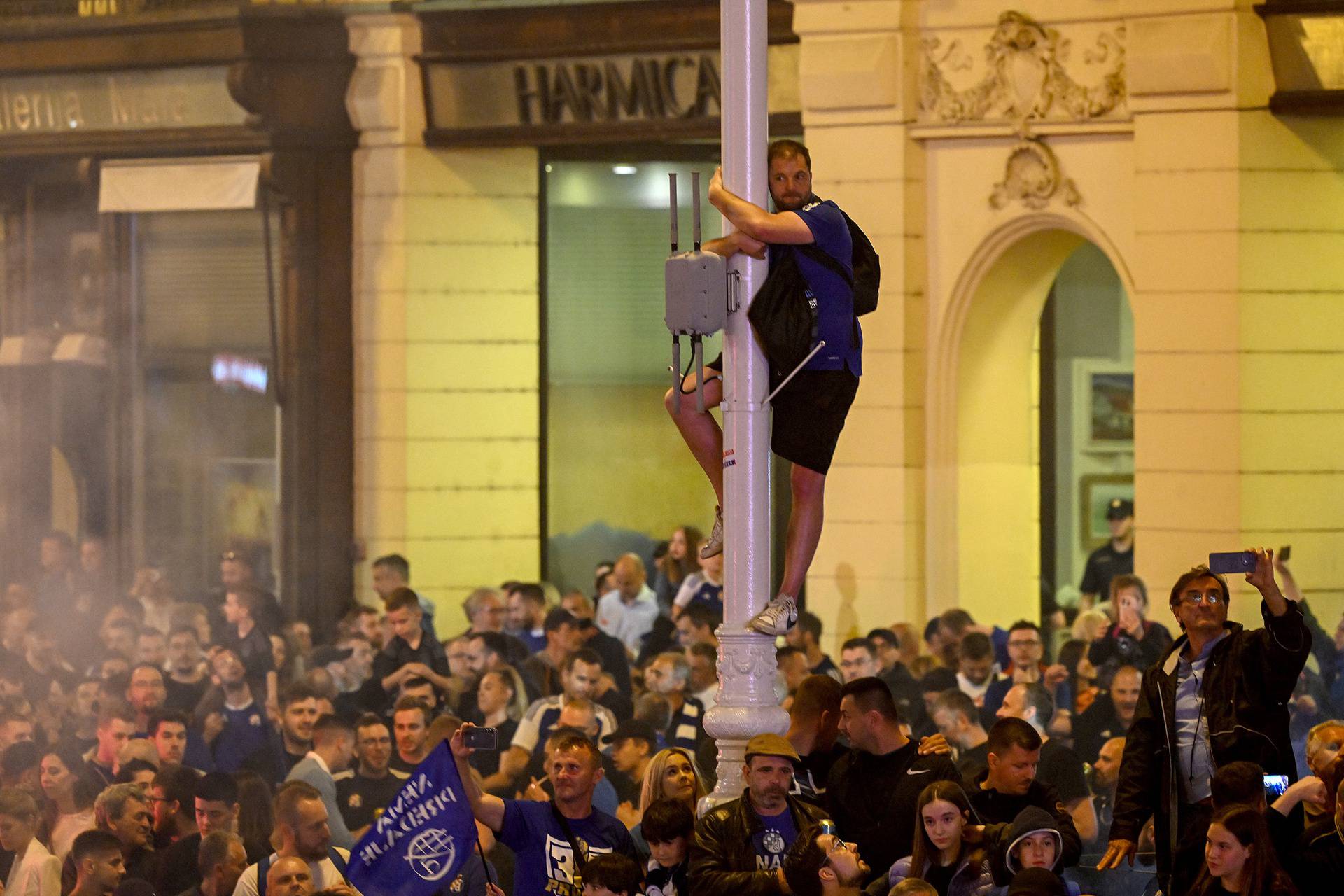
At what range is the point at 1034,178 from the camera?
54.0 feet

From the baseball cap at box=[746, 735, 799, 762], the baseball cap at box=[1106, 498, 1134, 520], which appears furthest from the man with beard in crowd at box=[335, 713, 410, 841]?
the baseball cap at box=[1106, 498, 1134, 520]

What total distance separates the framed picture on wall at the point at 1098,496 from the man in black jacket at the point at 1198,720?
11.1 metres

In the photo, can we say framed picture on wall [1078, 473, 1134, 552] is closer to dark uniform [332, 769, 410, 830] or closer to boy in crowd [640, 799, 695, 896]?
dark uniform [332, 769, 410, 830]

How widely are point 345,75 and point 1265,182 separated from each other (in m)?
7.74

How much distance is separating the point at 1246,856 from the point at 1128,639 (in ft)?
19.7

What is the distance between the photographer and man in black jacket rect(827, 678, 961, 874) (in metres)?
8.05

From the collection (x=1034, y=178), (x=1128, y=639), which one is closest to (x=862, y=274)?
(x=1128, y=639)

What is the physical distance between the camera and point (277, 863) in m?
9.35

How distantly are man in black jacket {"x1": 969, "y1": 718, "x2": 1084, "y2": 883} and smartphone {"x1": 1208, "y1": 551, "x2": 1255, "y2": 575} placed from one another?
864 millimetres

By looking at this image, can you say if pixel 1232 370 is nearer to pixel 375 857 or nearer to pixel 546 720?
pixel 546 720

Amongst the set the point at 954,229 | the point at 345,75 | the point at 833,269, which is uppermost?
the point at 345,75

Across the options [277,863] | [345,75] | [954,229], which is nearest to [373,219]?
[345,75]

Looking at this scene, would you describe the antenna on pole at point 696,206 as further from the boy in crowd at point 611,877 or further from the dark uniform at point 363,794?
the dark uniform at point 363,794

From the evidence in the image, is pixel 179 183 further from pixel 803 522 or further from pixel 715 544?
pixel 803 522
